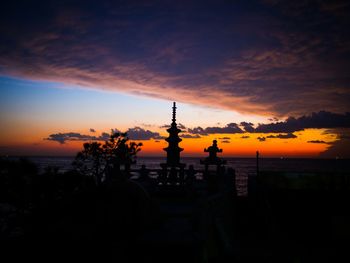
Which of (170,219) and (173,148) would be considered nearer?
(170,219)

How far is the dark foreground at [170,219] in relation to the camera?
911 centimetres

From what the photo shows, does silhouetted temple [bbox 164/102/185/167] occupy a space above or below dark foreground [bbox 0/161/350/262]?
above

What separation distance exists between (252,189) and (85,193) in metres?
13.3

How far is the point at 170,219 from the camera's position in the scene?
1176 cm

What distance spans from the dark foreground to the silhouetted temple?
1669 millimetres

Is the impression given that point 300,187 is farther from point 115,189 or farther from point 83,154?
point 83,154

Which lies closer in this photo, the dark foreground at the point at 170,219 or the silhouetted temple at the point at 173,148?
the dark foreground at the point at 170,219

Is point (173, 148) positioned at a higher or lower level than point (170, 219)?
higher

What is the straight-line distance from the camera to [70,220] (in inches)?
378

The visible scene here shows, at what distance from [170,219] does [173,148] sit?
6.97 m

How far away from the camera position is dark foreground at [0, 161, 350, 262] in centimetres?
911

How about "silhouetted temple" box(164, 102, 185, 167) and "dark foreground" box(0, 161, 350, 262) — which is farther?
"silhouetted temple" box(164, 102, 185, 167)

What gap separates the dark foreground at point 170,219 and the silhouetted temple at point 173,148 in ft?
5.48

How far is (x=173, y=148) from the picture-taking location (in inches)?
718
